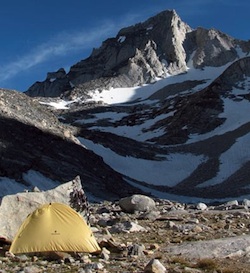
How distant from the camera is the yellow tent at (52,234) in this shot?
15.7 metres

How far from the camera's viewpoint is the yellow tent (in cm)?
1571

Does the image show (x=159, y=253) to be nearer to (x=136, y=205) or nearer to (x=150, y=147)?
(x=136, y=205)

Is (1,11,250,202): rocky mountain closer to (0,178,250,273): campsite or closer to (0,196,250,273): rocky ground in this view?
(0,196,250,273): rocky ground

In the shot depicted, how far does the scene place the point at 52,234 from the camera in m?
15.8

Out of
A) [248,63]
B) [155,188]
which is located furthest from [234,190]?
[248,63]

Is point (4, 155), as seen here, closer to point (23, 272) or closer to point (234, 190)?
point (234, 190)

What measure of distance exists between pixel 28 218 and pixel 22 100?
6230 cm

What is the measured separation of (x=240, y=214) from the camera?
26656 millimetres

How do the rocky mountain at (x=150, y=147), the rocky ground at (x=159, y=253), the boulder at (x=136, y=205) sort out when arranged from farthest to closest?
the rocky mountain at (x=150, y=147), the boulder at (x=136, y=205), the rocky ground at (x=159, y=253)

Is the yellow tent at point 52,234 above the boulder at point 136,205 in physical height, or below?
above

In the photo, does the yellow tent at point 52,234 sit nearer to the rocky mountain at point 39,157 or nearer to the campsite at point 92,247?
the campsite at point 92,247

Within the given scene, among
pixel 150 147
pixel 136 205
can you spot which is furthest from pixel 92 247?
pixel 150 147

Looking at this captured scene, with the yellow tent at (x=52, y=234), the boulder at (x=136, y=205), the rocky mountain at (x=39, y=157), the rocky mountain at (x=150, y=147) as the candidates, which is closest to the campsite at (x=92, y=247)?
the yellow tent at (x=52, y=234)

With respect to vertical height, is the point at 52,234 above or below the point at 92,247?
above
